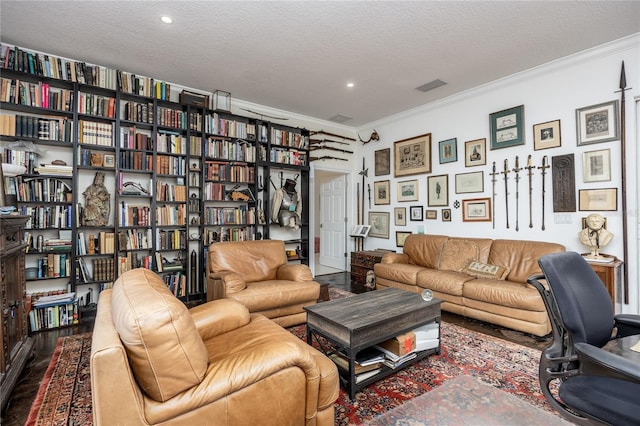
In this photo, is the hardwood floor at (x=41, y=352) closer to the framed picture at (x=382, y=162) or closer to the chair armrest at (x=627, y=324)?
the chair armrest at (x=627, y=324)

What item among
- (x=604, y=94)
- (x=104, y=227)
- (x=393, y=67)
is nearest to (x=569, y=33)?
(x=604, y=94)

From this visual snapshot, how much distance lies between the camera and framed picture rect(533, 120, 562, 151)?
Answer: 3469 millimetres

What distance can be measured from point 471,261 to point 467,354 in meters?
1.64

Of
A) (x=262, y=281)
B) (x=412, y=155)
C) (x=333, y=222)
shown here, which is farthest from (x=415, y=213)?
(x=262, y=281)

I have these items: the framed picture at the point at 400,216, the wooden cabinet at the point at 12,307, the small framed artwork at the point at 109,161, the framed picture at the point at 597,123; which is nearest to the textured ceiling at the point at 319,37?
the framed picture at the point at 597,123

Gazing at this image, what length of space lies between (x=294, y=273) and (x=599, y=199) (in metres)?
3.41

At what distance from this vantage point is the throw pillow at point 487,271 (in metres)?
3.42

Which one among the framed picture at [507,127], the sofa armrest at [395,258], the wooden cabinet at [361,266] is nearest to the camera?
the framed picture at [507,127]

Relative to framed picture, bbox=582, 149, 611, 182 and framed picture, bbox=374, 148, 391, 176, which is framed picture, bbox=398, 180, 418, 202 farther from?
framed picture, bbox=582, 149, 611, 182

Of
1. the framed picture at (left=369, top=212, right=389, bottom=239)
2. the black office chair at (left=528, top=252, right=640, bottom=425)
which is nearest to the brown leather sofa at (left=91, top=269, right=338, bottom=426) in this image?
the black office chair at (left=528, top=252, right=640, bottom=425)

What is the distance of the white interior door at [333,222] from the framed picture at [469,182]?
2379 millimetres

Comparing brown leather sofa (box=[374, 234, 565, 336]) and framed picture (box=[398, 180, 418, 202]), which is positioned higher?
framed picture (box=[398, 180, 418, 202])

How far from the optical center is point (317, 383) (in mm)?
1363

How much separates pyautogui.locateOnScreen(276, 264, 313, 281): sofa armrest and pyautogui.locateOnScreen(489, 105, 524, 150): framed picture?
3081mm
